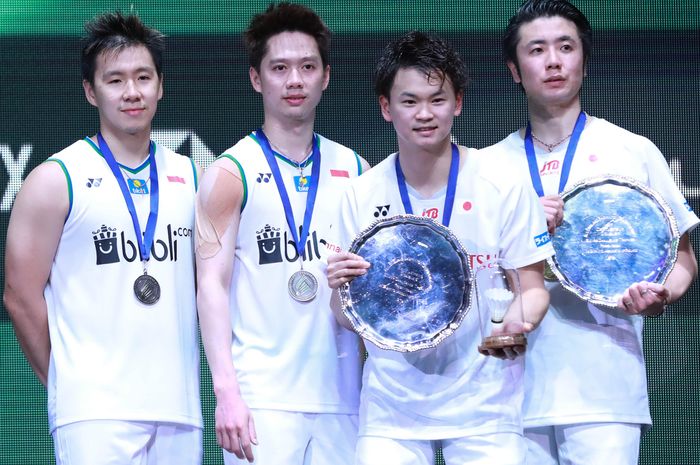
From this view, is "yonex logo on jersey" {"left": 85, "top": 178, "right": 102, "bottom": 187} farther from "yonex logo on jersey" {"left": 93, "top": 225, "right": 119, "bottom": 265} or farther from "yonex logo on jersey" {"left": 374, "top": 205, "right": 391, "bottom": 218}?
"yonex logo on jersey" {"left": 374, "top": 205, "right": 391, "bottom": 218}

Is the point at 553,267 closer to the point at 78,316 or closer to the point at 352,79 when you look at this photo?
the point at 78,316

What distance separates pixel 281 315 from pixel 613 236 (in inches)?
41.7

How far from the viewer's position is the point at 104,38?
142 inches

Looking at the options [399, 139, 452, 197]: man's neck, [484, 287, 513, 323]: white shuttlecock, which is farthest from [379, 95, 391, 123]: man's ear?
[484, 287, 513, 323]: white shuttlecock

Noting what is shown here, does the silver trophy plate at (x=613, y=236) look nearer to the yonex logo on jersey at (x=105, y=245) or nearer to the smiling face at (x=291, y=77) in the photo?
the smiling face at (x=291, y=77)

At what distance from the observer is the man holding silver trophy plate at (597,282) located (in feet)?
10.9

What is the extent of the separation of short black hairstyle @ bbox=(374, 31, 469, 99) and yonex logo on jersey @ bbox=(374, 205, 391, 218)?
0.35 m

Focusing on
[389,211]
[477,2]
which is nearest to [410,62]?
[389,211]

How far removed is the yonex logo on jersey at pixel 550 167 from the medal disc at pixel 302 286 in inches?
32.4

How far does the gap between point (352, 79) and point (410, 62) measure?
1.56 m

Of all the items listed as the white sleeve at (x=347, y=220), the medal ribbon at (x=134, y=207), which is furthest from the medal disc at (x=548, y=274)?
the medal ribbon at (x=134, y=207)

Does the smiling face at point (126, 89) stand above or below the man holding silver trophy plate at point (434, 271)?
above

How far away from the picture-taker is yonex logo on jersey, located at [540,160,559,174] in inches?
139

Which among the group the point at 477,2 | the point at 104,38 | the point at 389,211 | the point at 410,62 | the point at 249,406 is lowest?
the point at 249,406
